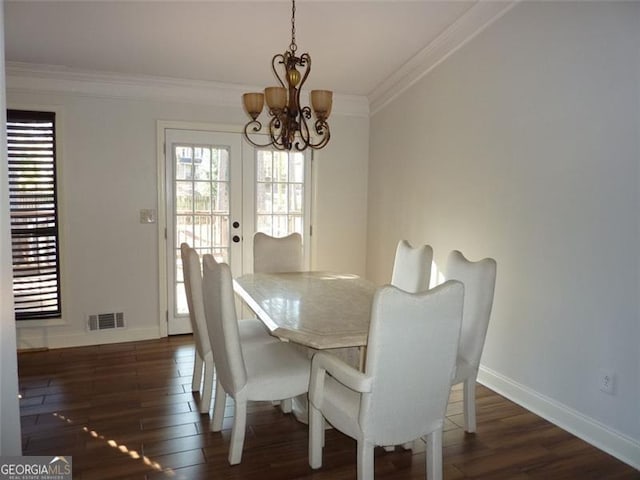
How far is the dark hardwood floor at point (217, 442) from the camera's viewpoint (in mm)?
2180

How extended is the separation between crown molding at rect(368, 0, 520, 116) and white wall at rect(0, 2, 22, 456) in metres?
2.77

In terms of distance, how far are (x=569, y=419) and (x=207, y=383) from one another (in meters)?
2.11

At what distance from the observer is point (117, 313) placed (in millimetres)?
4113

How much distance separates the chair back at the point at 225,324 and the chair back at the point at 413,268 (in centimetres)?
131

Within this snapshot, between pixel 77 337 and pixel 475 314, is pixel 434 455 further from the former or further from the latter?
pixel 77 337

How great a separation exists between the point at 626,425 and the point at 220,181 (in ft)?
11.7

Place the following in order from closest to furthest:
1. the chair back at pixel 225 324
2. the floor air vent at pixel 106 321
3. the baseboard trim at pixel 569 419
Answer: the chair back at pixel 225 324
the baseboard trim at pixel 569 419
the floor air vent at pixel 106 321

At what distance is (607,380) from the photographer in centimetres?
238

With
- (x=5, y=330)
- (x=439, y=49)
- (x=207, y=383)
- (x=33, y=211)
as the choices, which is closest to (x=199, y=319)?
(x=207, y=383)

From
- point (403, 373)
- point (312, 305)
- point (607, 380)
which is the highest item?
point (312, 305)

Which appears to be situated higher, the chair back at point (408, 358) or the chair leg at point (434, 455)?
the chair back at point (408, 358)

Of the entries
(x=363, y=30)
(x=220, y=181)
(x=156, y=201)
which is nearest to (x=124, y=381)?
(x=156, y=201)

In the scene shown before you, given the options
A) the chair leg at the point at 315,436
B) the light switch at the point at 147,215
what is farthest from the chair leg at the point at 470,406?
the light switch at the point at 147,215

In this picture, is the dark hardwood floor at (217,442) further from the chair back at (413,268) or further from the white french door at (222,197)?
the white french door at (222,197)
